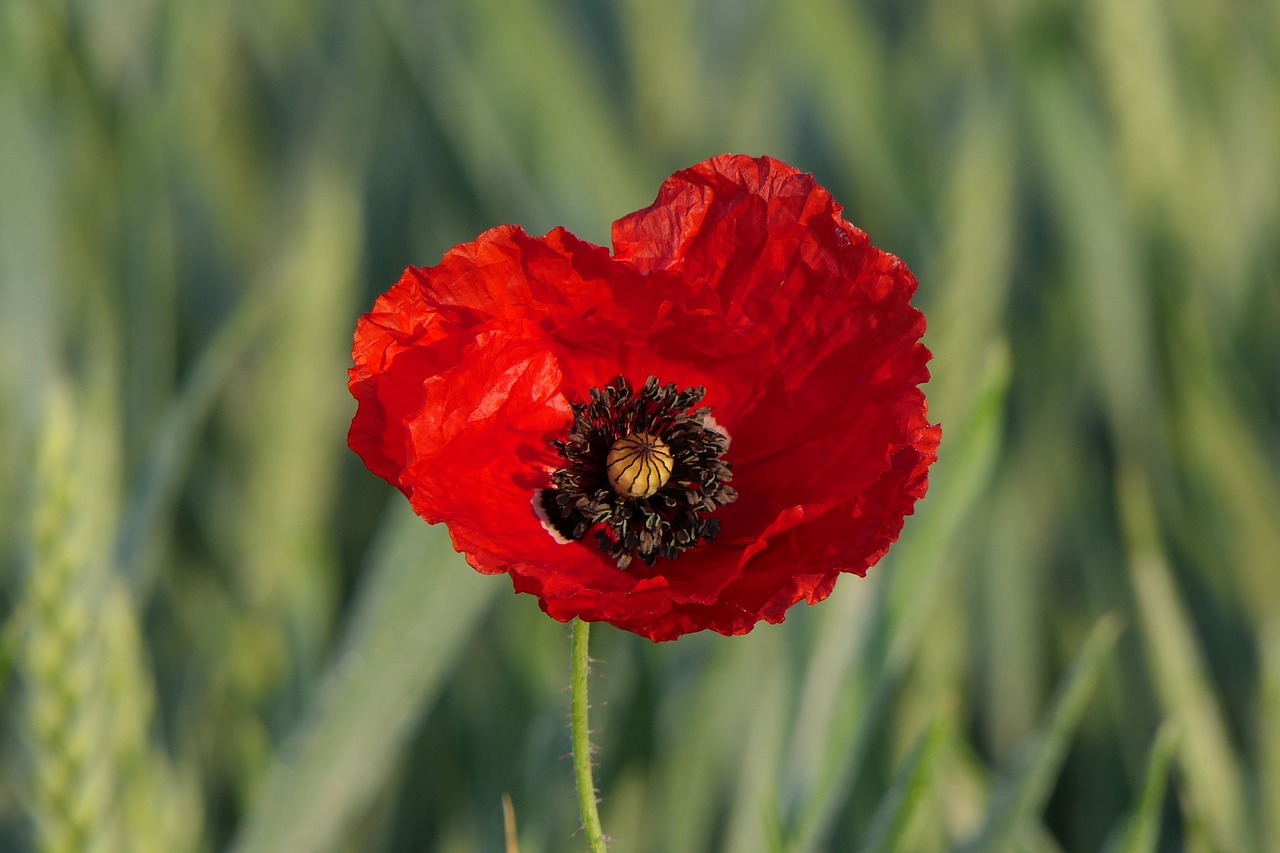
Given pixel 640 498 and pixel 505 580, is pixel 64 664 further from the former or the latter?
pixel 505 580

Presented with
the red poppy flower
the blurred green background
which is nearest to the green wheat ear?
the blurred green background

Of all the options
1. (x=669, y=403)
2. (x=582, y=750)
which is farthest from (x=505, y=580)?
(x=582, y=750)

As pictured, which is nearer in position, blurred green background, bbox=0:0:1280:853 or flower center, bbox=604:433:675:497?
flower center, bbox=604:433:675:497

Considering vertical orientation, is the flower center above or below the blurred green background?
below

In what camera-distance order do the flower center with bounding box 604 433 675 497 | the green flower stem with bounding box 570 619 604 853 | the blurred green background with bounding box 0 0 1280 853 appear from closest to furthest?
the green flower stem with bounding box 570 619 604 853, the flower center with bounding box 604 433 675 497, the blurred green background with bounding box 0 0 1280 853

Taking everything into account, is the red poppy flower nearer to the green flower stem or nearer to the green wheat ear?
the green flower stem

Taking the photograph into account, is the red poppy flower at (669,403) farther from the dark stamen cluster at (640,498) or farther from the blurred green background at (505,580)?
the blurred green background at (505,580)

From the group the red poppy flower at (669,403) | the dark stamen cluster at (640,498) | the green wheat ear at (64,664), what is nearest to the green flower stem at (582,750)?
the red poppy flower at (669,403)
